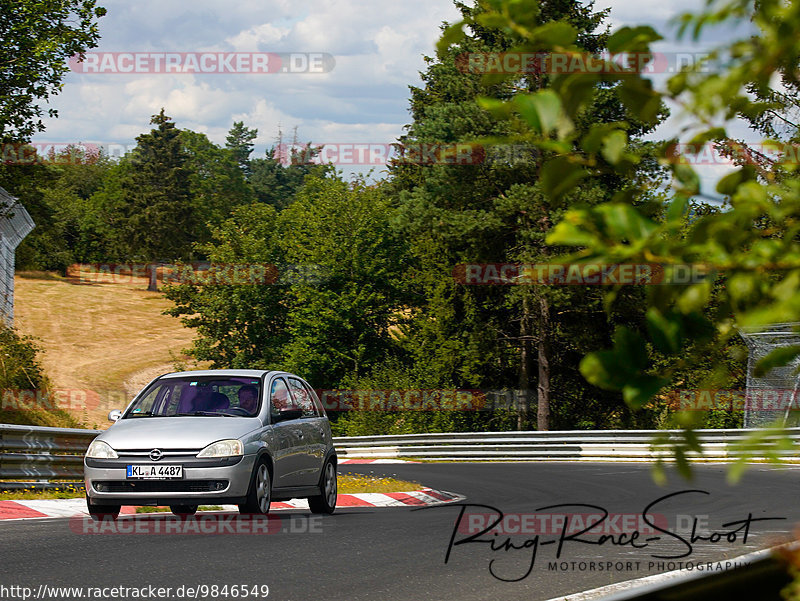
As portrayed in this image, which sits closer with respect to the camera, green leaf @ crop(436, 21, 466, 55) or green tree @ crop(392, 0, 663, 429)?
green leaf @ crop(436, 21, 466, 55)

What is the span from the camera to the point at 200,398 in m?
11.6

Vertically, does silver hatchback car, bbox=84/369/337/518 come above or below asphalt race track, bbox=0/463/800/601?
above

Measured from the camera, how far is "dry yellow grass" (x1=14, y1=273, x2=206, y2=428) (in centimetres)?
7050

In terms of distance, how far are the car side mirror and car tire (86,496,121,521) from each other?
200cm

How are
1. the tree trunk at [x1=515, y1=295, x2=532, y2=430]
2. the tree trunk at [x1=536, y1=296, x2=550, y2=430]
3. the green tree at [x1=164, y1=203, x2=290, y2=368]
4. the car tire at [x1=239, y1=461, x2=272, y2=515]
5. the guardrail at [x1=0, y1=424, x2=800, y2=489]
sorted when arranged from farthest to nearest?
the green tree at [x1=164, y1=203, x2=290, y2=368], the tree trunk at [x1=515, y1=295, x2=532, y2=430], the tree trunk at [x1=536, y1=296, x2=550, y2=430], the guardrail at [x1=0, y1=424, x2=800, y2=489], the car tire at [x1=239, y1=461, x2=272, y2=515]

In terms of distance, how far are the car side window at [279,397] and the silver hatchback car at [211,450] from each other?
18 mm

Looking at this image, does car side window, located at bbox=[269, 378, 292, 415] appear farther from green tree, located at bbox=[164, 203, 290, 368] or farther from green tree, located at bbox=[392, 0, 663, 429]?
green tree, located at bbox=[164, 203, 290, 368]

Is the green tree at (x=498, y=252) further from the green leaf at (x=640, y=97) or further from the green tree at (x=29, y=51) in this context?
the green leaf at (x=640, y=97)

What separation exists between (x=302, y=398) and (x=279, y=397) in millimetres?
1014

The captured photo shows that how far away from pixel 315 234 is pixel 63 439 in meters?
42.9

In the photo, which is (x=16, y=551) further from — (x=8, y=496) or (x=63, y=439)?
(x=63, y=439)

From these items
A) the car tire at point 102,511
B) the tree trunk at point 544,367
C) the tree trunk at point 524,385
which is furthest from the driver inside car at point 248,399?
the tree trunk at point 524,385

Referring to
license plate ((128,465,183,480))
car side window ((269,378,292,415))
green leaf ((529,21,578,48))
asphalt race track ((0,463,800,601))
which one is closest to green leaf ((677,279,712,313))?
green leaf ((529,21,578,48))

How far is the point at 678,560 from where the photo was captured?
8375 mm
